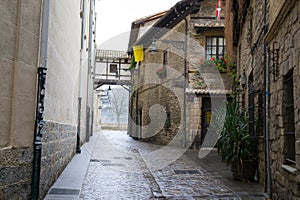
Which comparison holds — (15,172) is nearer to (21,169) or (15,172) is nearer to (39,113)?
(21,169)

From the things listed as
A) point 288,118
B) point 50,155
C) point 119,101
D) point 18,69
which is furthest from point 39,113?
point 119,101

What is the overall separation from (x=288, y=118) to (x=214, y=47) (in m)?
10.5

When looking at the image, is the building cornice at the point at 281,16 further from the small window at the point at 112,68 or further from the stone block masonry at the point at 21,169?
the small window at the point at 112,68

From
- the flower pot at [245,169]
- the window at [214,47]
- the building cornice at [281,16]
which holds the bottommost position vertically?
the flower pot at [245,169]

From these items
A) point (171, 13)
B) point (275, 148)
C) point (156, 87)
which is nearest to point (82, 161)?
point (275, 148)

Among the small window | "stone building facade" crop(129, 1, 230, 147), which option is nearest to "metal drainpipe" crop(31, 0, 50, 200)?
"stone building facade" crop(129, 1, 230, 147)

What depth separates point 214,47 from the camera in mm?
14648

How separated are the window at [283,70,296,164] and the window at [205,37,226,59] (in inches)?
402

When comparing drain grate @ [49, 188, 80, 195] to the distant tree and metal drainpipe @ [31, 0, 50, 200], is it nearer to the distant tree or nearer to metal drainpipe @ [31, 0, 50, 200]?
metal drainpipe @ [31, 0, 50, 200]

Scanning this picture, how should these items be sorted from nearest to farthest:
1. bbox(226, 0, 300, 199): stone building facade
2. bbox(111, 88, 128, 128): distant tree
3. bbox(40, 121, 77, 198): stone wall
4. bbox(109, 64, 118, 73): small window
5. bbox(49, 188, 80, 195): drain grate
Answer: bbox(226, 0, 300, 199): stone building facade < bbox(40, 121, 77, 198): stone wall < bbox(49, 188, 80, 195): drain grate < bbox(109, 64, 118, 73): small window < bbox(111, 88, 128, 128): distant tree

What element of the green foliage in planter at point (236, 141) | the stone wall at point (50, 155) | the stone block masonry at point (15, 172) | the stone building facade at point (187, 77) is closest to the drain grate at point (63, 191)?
the stone wall at point (50, 155)

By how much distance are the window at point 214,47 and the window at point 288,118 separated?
1020 centimetres

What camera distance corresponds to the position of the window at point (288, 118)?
4445 mm

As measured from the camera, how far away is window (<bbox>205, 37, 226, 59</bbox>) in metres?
14.6
